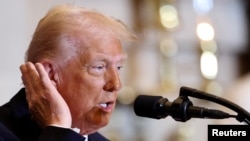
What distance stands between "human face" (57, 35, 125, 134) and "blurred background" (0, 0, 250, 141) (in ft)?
2.74

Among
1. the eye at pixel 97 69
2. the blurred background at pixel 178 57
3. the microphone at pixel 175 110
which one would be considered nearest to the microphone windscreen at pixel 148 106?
the microphone at pixel 175 110

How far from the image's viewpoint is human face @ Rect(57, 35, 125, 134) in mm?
995

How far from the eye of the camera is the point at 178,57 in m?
2.04

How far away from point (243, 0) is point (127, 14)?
570 mm

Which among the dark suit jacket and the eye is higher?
the eye

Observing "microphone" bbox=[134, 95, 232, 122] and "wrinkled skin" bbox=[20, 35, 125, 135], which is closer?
"microphone" bbox=[134, 95, 232, 122]

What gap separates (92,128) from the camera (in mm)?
1025

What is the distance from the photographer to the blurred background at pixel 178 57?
1.95 m

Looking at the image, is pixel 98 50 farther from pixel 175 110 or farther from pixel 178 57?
pixel 178 57

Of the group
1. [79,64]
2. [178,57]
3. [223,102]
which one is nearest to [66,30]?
[79,64]

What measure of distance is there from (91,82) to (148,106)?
5.2 inches

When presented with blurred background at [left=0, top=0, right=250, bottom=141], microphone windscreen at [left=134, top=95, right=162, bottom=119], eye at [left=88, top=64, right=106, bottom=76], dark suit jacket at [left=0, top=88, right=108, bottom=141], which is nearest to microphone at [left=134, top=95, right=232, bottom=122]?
microphone windscreen at [left=134, top=95, right=162, bottom=119]

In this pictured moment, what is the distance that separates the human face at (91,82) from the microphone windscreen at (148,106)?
61 millimetres

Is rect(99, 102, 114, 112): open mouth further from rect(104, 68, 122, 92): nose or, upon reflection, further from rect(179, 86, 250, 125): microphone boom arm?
rect(179, 86, 250, 125): microphone boom arm
